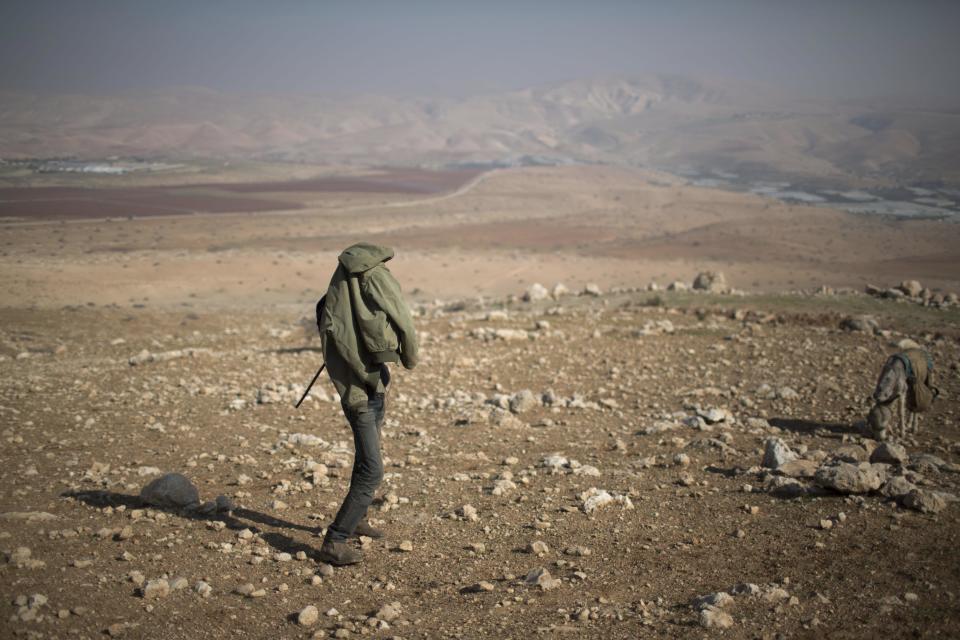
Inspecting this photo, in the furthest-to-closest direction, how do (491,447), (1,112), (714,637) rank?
1. (1,112)
2. (491,447)
3. (714,637)

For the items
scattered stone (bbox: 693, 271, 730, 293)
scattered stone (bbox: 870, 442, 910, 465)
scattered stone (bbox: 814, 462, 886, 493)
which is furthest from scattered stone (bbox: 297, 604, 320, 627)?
scattered stone (bbox: 693, 271, 730, 293)

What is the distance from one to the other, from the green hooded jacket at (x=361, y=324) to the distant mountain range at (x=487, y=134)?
43505mm

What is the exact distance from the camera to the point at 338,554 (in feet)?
14.1

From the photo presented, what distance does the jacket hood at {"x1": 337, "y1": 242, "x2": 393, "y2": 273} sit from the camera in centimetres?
416

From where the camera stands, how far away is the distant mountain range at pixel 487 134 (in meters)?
77.1

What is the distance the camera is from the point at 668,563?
14.1 feet

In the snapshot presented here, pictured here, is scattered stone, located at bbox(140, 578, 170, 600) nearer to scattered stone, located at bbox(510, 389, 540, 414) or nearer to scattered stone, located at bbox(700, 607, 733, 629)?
scattered stone, located at bbox(700, 607, 733, 629)

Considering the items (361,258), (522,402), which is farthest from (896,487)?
(522,402)

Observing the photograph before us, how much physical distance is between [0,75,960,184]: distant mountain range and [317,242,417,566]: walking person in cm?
4349

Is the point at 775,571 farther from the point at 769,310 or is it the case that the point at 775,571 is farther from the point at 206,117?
the point at 206,117

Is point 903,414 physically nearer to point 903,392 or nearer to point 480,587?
point 903,392

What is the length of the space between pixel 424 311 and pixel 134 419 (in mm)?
10599

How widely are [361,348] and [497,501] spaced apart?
188 cm

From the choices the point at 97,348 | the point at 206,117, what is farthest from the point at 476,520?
the point at 206,117
